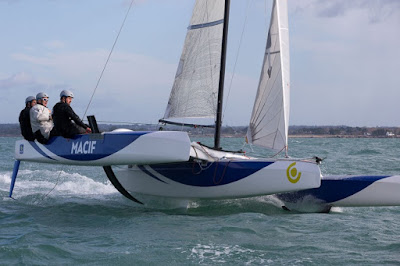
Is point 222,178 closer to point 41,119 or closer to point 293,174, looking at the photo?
point 293,174

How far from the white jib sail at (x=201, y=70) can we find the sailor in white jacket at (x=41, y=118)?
1595 millimetres

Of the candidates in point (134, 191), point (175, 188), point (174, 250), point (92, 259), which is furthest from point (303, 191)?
point (92, 259)

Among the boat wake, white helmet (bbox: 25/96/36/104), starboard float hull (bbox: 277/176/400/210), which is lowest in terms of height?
the boat wake

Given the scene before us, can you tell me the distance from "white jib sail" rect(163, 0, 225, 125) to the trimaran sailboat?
13mm

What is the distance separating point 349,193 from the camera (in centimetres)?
678

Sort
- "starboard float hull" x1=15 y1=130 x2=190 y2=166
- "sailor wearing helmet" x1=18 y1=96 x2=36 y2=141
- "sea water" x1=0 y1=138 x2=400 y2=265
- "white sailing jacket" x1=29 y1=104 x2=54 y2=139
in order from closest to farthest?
1. "sea water" x1=0 y1=138 x2=400 y2=265
2. "starboard float hull" x1=15 y1=130 x2=190 y2=166
3. "white sailing jacket" x1=29 y1=104 x2=54 y2=139
4. "sailor wearing helmet" x1=18 y1=96 x2=36 y2=141

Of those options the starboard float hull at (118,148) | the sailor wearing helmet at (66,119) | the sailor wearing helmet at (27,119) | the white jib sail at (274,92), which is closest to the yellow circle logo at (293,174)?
the white jib sail at (274,92)

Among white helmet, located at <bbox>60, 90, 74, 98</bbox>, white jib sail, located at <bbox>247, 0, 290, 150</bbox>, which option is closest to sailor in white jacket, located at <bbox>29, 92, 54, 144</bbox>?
white helmet, located at <bbox>60, 90, 74, 98</bbox>

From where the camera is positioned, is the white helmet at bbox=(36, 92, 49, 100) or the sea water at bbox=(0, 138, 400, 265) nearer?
the sea water at bbox=(0, 138, 400, 265)

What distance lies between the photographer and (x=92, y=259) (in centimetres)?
434

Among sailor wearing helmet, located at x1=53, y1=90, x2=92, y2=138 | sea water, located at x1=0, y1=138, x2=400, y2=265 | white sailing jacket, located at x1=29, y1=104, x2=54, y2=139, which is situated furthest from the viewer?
white sailing jacket, located at x1=29, y1=104, x2=54, y2=139

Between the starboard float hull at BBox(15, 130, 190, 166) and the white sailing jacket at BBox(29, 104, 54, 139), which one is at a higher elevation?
the white sailing jacket at BBox(29, 104, 54, 139)

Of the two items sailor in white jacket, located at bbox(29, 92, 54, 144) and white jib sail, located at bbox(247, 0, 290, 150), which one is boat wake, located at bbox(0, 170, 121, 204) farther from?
white jib sail, located at bbox(247, 0, 290, 150)

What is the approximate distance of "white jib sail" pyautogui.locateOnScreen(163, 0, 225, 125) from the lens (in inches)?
306
